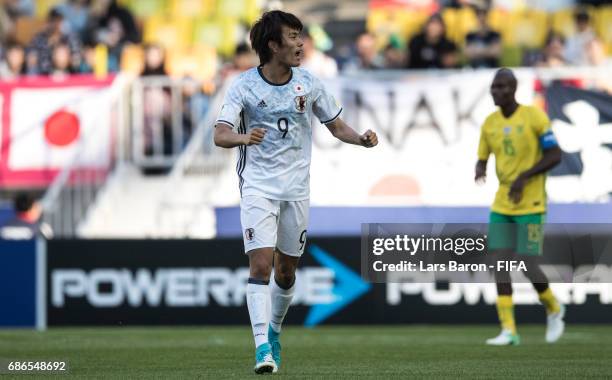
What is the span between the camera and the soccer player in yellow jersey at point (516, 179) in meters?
13.3

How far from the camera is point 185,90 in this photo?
19.8m

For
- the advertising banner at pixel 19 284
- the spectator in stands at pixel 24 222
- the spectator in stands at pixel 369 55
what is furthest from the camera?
the spectator in stands at pixel 369 55

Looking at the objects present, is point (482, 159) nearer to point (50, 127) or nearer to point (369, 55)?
point (369, 55)

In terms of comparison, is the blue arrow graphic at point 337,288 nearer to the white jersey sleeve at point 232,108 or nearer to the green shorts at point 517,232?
the green shorts at point 517,232

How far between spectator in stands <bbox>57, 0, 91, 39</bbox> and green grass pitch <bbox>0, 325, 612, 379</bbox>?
8.69 metres

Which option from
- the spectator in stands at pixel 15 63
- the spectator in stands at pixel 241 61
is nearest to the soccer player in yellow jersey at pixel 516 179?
the spectator in stands at pixel 241 61

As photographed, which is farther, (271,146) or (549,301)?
(549,301)

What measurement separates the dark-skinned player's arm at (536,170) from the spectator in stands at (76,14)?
12.4 m

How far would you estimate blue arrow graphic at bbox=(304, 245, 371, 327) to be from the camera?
17.1 metres

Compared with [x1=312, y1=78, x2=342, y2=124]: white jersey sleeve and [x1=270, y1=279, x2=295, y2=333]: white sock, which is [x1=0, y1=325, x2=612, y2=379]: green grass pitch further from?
[x1=312, y1=78, x2=342, y2=124]: white jersey sleeve

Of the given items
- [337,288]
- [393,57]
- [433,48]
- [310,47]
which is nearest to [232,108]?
[337,288]

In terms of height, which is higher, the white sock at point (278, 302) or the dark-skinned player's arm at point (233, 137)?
the dark-skinned player's arm at point (233, 137)

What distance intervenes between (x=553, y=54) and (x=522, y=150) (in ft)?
23.3

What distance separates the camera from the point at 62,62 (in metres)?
21.3
